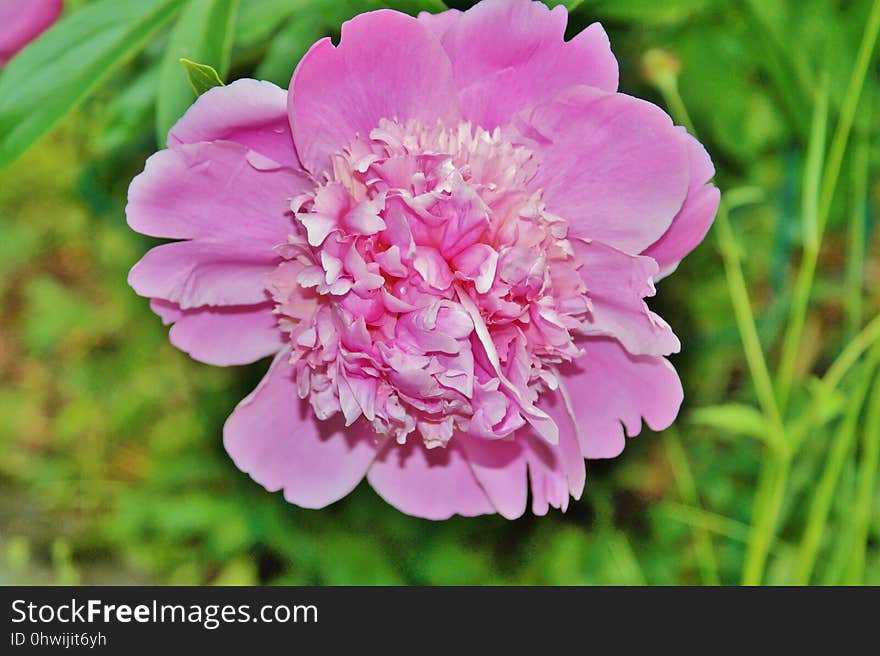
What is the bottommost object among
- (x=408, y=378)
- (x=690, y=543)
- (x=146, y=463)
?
(x=690, y=543)

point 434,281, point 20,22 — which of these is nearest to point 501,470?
point 434,281

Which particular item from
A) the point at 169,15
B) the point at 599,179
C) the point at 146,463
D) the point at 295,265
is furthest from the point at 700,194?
the point at 146,463

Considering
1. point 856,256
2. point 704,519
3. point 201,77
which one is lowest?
point 704,519

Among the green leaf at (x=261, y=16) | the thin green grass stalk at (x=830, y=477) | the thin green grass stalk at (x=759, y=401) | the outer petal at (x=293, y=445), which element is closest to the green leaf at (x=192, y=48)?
the green leaf at (x=261, y=16)

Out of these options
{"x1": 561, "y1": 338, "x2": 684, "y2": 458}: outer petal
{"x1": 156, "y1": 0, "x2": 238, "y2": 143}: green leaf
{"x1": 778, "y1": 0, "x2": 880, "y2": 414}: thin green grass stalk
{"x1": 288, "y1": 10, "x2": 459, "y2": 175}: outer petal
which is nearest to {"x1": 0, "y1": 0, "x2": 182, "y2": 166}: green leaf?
{"x1": 156, "y1": 0, "x2": 238, "y2": 143}: green leaf

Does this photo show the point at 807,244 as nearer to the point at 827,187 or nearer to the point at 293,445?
the point at 827,187

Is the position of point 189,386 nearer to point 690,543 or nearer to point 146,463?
point 146,463
